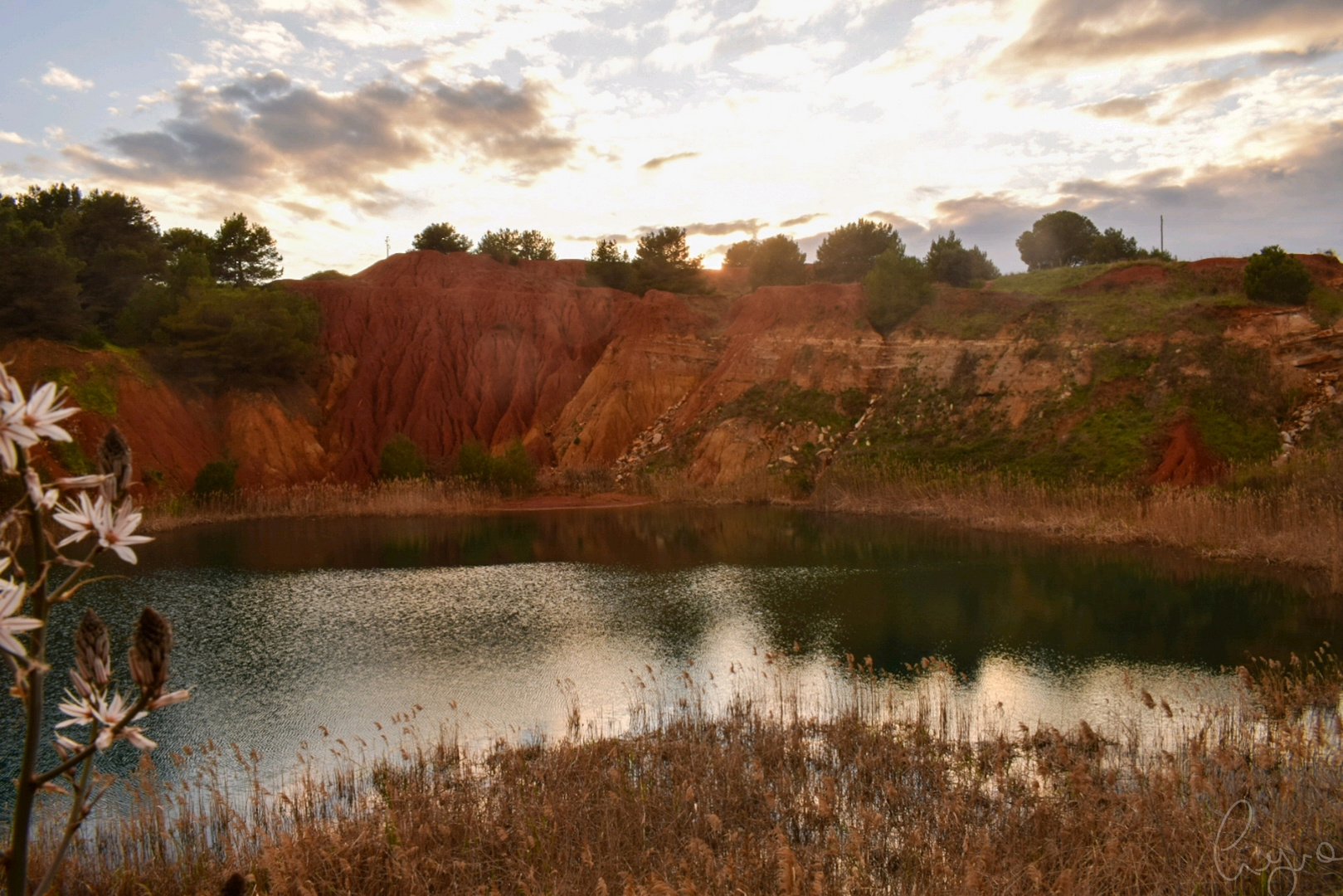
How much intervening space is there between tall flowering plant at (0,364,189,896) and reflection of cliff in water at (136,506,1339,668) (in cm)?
1323

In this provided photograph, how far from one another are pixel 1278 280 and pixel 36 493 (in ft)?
136

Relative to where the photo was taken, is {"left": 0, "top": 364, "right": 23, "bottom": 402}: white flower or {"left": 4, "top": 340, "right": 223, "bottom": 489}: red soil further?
{"left": 4, "top": 340, "right": 223, "bottom": 489}: red soil

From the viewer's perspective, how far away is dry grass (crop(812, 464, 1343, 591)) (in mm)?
20875

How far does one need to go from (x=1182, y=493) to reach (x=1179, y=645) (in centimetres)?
1194

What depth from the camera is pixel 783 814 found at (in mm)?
8664

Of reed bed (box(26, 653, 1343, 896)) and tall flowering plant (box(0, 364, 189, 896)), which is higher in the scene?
tall flowering plant (box(0, 364, 189, 896))

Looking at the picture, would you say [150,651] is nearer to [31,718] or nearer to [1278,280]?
[31,718]

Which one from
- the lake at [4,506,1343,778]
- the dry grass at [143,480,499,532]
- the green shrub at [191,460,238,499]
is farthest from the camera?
the green shrub at [191,460,238,499]

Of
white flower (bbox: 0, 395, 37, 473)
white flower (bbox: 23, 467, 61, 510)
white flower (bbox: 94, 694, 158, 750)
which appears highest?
white flower (bbox: 0, 395, 37, 473)

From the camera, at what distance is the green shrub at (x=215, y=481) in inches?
1439

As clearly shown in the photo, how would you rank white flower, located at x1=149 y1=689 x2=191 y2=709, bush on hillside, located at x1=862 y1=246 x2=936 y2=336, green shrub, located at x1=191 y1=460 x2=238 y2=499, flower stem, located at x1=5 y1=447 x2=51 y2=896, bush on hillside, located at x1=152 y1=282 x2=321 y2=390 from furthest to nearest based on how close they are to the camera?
bush on hillside, located at x1=862 y1=246 x2=936 y2=336, bush on hillside, located at x1=152 y1=282 x2=321 y2=390, green shrub, located at x1=191 y1=460 x2=238 y2=499, white flower, located at x1=149 y1=689 x2=191 y2=709, flower stem, located at x1=5 y1=447 x2=51 y2=896

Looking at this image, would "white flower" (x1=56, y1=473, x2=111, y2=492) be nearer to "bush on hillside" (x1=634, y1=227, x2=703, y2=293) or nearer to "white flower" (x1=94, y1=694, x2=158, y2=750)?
"white flower" (x1=94, y1=694, x2=158, y2=750)

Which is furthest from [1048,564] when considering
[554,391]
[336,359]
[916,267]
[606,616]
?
[336,359]

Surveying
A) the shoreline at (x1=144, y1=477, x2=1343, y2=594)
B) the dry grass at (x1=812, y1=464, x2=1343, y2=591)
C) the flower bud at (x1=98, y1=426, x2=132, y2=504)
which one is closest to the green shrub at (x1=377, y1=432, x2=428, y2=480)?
the shoreline at (x1=144, y1=477, x2=1343, y2=594)
